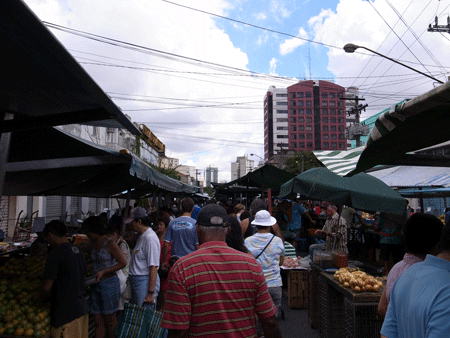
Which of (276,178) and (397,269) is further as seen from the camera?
(276,178)

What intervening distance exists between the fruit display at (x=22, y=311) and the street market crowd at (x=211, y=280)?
0.16 m

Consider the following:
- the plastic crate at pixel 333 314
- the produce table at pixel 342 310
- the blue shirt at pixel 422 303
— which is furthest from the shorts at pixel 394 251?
the blue shirt at pixel 422 303

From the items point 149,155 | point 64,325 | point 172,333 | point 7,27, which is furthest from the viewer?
point 149,155

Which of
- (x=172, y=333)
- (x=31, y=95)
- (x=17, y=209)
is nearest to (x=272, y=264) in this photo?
(x=172, y=333)

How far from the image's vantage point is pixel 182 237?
5.58 metres

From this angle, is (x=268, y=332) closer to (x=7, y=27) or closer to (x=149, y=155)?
(x=7, y=27)

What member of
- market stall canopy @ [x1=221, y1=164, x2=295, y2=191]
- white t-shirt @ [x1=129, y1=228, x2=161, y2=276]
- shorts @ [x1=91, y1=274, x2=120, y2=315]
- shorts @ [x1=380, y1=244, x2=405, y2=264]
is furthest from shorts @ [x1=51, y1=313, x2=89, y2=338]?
market stall canopy @ [x1=221, y1=164, x2=295, y2=191]

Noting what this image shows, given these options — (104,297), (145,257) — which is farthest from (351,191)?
(104,297)

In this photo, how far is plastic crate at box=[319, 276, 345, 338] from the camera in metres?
4.80

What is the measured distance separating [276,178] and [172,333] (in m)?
11.4

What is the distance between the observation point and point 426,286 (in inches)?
71.1

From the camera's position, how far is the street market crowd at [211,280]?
1.89m

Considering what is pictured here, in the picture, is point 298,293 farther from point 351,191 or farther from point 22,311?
point 22,311

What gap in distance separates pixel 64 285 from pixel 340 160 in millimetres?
5612
